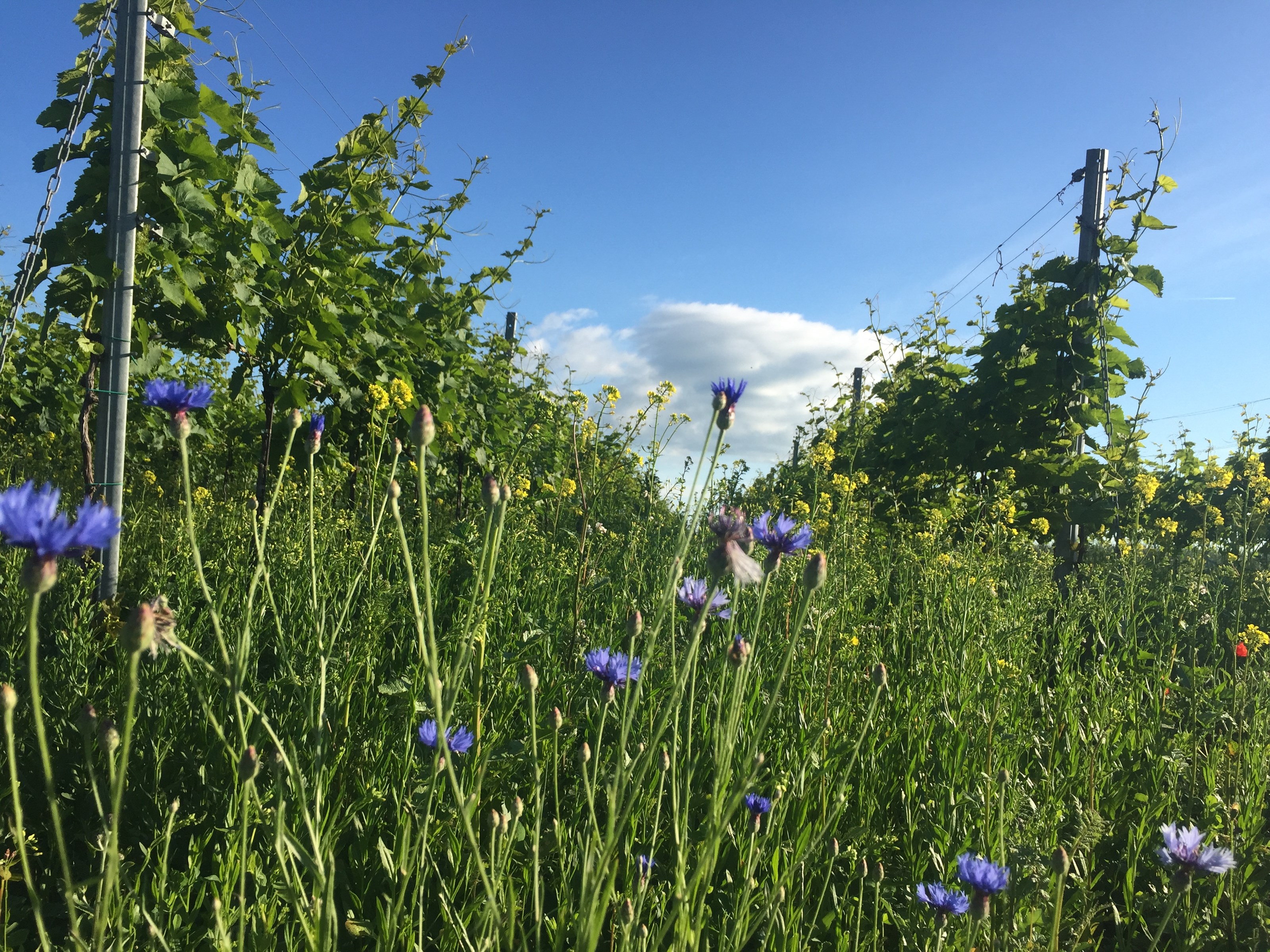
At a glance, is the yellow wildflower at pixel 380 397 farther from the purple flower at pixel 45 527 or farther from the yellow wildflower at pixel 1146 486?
the yellow wildflower at pixel 1146 486

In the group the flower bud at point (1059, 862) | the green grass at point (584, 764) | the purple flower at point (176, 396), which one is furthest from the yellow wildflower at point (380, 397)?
the flower bud at point (1059, 862)

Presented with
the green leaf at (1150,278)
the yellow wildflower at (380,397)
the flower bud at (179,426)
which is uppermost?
the green leaf at (1150,278)

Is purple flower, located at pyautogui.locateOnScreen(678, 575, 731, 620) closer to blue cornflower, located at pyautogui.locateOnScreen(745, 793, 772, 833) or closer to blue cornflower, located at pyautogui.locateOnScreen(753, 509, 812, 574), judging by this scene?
blue cornflower, located at pyautogui.locateOnScreen(753, 509, 812, 574)

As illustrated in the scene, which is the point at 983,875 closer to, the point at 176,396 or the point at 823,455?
the point at 176,396

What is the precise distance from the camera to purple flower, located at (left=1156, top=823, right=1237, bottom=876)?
1.29 m

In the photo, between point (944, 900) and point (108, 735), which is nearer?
point (108, 735)

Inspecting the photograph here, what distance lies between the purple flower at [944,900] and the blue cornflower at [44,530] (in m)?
1.39

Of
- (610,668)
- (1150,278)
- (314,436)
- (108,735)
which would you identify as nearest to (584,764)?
(610,668)

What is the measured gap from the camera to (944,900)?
1.31m

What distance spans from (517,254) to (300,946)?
4740mm

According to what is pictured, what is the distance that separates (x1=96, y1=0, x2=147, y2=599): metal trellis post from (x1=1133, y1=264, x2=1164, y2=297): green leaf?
6069 mm

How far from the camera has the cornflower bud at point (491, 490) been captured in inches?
43.2

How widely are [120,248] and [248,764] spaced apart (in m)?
2.26

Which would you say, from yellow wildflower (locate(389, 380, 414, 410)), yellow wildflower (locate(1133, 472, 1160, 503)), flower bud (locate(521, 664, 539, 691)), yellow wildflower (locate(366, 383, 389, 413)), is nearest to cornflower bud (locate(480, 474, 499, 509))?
flower bud (locate(521, 664, 539, 691))
